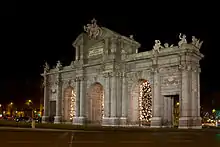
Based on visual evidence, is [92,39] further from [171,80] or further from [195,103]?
[195,103]

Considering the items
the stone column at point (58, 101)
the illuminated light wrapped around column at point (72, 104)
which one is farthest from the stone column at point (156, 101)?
the stone column at point (58, 101)

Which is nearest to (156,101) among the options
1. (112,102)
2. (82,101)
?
(112,102)

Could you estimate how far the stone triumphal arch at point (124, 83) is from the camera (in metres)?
41.6

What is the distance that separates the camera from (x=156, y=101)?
43812 mm

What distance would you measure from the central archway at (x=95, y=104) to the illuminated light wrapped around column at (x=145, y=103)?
25.3 feet

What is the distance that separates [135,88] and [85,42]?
518 inches

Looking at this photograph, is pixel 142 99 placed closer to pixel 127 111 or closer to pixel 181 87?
pixel 127 111

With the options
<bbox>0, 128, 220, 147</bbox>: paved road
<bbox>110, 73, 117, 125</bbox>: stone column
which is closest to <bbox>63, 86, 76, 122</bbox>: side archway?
<bbox>110, 73, 117, 125</bbox>: stone column

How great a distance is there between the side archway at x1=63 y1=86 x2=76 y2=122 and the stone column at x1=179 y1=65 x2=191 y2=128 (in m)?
23.6

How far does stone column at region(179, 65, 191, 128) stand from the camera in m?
40.6

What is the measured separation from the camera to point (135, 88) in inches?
1903

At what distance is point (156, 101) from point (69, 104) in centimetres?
2092

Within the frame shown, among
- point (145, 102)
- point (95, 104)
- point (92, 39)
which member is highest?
point (92, 39)

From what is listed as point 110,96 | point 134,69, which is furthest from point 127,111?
point 134,69
